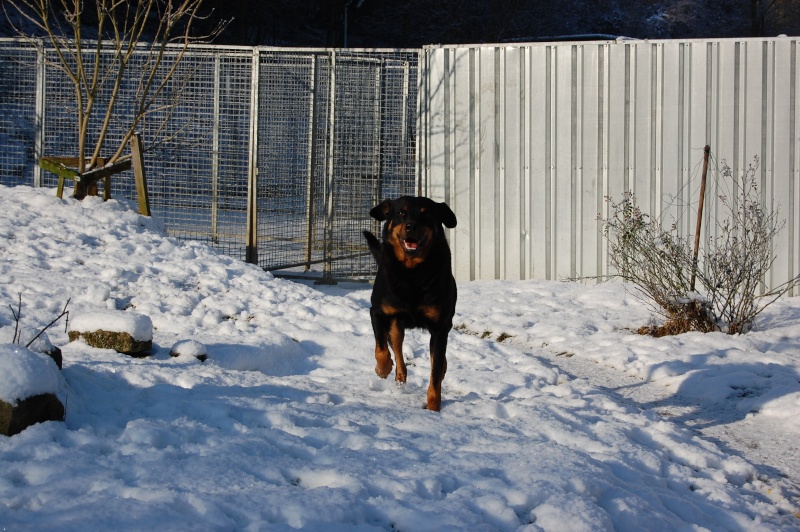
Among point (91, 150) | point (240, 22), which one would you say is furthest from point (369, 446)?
point (240, 22)

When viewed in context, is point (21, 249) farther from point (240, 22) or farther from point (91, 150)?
point (240, 22)

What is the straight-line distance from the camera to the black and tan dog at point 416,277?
5098 millimetres

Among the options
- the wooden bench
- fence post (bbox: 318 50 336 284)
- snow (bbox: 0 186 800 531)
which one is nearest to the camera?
snow (bbox: 0 186 800 531)

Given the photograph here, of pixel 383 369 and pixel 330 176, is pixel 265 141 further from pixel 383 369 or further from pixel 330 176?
pixel 383 369

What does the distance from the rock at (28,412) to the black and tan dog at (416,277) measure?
7.20ft

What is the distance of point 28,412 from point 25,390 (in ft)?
0.31

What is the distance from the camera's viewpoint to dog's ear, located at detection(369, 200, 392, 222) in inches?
213

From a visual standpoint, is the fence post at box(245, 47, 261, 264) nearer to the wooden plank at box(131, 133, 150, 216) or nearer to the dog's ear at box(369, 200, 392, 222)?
the wooden plank at box(131, 133, 150, 216)

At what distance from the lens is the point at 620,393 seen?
5984 millimetres

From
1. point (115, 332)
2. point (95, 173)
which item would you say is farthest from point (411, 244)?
point (95, 173)

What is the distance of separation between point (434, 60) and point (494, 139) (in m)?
1.22

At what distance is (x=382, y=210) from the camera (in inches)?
216

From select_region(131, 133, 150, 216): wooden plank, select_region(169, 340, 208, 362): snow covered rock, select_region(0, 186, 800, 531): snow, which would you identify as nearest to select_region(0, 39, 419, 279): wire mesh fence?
select_region(131, 133, 150, 216): wooden plank

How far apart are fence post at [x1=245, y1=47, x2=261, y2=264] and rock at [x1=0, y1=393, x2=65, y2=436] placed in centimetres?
718
